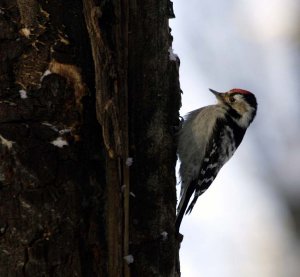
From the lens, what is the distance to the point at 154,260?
2.46 metres

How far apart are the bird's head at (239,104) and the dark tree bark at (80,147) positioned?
6.98ft

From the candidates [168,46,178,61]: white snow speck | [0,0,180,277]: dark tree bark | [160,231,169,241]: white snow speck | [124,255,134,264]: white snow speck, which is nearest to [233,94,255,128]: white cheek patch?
[168,46,178,61]: white snow speck

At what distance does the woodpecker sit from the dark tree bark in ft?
5.33

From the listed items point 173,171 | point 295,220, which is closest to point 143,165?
point 173,171

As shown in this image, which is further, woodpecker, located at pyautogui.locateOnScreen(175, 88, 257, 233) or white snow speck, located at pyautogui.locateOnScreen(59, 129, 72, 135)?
woodpecker, located at pyautogui.locateOnScreen(175, 88, 257, 233)

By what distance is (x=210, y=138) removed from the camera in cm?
444

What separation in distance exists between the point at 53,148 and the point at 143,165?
465 millimetres

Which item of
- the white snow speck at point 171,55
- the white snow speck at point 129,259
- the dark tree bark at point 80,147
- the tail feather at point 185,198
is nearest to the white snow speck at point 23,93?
the dark tree bark at point 80,147

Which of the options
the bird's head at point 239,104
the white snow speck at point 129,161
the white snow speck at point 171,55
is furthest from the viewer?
the bird's head at point 239,104

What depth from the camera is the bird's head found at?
466 cm

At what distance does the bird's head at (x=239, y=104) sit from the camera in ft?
15.3

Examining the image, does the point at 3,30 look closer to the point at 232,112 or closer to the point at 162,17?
the point at 162,17

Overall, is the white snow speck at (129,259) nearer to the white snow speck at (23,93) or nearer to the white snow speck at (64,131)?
the white snow speck at (64,131)

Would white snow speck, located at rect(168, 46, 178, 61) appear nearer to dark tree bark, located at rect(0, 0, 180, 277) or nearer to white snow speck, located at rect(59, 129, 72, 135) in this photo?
dark tree bark, located at rect(0, 0, 180, 277)
